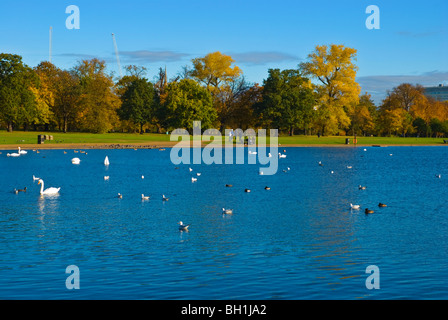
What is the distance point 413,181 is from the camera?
50344 millimetres

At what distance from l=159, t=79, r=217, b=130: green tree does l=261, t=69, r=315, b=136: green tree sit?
13987 mm

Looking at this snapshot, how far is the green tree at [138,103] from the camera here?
14046 centimetres

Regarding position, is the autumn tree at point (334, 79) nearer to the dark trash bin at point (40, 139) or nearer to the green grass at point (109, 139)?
the green grass at point (109, 139)

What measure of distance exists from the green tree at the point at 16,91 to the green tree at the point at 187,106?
29694 mm

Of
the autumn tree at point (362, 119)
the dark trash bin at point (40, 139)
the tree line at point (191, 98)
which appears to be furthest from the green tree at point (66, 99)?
the autumn tree at point (362, 119)

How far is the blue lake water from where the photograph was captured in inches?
646

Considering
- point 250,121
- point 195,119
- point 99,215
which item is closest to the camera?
point 99,215

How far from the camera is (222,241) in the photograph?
22.9 metres

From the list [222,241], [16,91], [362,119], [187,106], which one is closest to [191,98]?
[187,106]

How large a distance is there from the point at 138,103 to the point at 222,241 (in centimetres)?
12055

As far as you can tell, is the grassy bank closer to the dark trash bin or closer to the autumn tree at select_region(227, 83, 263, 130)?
the dark trash bin
